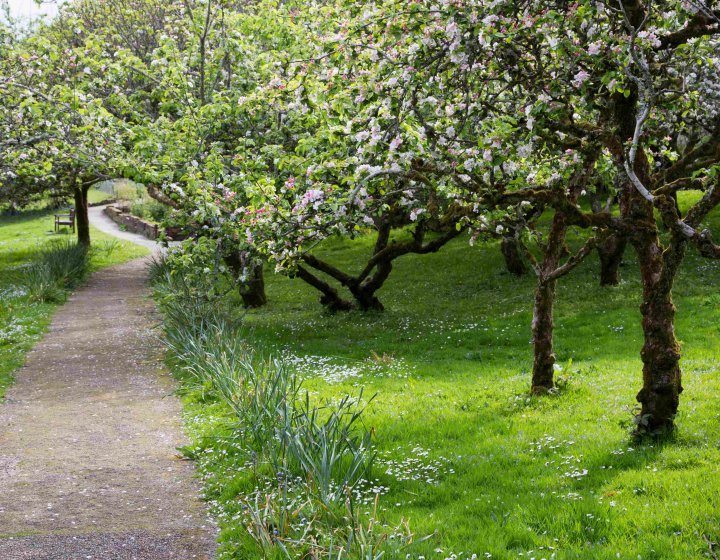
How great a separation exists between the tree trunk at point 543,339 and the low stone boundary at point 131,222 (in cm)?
3055

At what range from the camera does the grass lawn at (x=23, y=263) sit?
16438 millimetres

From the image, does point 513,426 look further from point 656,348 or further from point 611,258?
point 611,258

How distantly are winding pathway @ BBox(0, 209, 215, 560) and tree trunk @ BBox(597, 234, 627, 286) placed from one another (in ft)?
35.4

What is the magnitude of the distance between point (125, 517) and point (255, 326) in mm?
11392

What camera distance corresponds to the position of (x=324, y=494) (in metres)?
6.16

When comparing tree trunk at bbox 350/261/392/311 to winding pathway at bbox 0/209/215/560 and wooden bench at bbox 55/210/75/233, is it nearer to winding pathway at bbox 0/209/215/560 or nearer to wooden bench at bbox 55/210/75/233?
winding pathway at bbox 0/209/215/560

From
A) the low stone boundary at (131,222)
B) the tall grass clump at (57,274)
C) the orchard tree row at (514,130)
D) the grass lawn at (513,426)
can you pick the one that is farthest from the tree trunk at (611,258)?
the low stone boundary at (131,222)

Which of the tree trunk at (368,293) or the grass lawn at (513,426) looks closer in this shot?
the grass lawn at (513,426)

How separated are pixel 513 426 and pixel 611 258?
10.4 m

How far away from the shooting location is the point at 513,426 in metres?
9.36

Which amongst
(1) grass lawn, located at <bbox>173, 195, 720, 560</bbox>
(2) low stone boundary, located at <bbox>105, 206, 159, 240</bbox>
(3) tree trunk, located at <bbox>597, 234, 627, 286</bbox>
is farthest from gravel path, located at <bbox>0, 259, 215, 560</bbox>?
(2) low stone boundary, located at <bbox>105, 206, 159, 240</bbox>

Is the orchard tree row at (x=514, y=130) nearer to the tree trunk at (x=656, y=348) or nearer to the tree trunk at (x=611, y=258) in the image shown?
the tree trunk at (x=656, y=348)

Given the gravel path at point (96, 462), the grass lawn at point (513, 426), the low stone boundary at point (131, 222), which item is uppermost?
the low stone boundary at point (131, 222)

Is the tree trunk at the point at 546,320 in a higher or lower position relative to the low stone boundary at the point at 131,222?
lower
